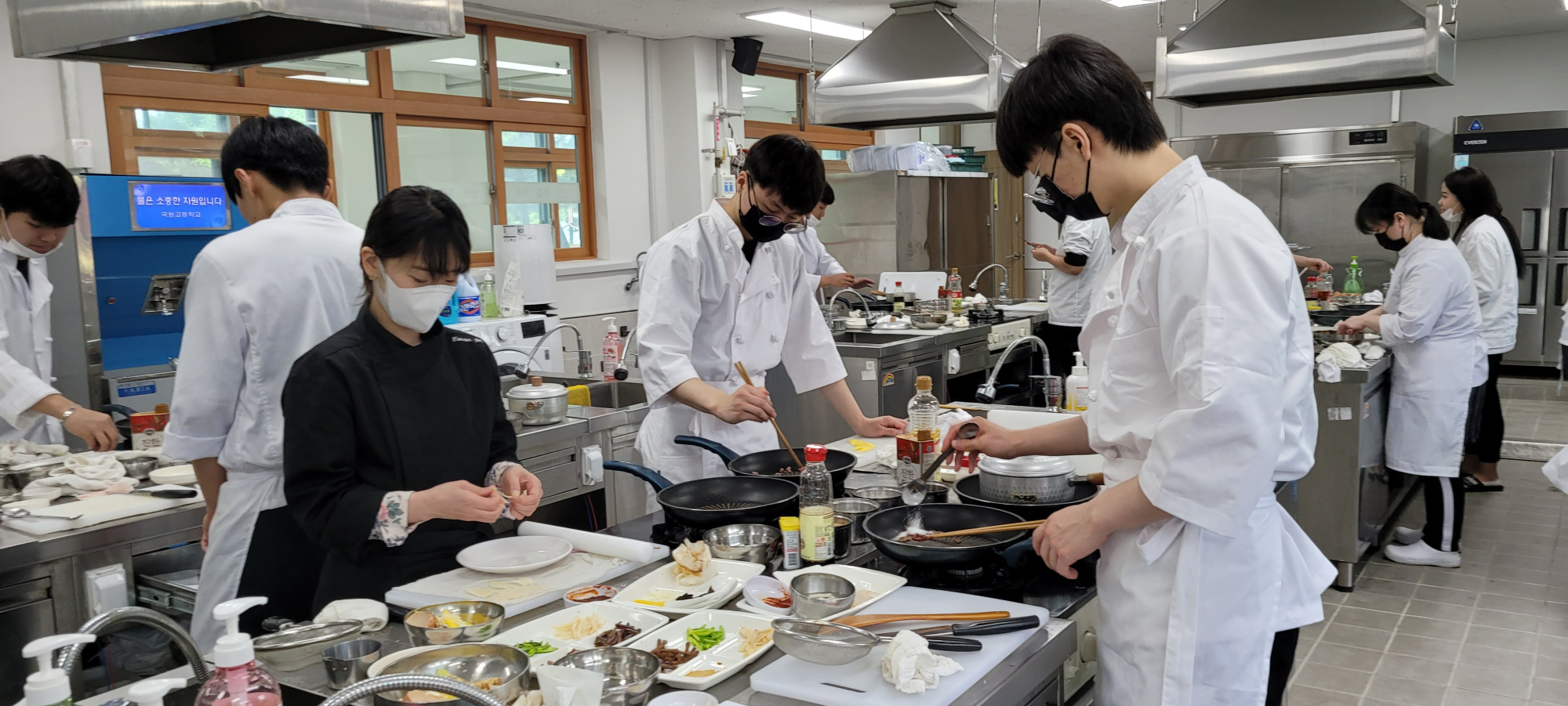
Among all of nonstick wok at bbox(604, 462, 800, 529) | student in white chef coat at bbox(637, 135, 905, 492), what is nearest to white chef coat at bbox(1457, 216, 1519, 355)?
student in white chef coat at bbox(637, 135, 905, 492)

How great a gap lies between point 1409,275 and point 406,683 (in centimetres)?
479

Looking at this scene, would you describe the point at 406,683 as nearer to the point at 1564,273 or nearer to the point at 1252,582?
the point at 1252,582

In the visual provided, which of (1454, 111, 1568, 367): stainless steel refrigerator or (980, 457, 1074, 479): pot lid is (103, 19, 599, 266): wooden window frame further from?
(1454, 111, 1568, 367): stainless steel refrigerator

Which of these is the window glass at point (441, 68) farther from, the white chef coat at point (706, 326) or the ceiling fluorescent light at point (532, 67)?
the white chef coat at point (706, 326)

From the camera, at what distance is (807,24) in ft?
23.5

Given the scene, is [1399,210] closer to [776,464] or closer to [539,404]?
[776,464]

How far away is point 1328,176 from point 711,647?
876cm

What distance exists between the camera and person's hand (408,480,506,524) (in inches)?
71.6

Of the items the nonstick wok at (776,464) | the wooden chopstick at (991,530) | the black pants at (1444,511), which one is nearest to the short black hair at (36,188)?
the nonstick wok at (776,464)

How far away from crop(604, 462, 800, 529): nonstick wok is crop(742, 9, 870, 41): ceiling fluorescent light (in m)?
4.91

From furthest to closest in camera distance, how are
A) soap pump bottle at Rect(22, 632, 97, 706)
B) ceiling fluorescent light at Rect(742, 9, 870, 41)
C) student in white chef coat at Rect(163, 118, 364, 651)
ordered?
ceiling fluorescent light at Rect(742, 9, 870, 41)
student in white chef coat at Rect(163, 118, 364, 651)
soap pump bottle at Rect(22, 632, 97, 706)

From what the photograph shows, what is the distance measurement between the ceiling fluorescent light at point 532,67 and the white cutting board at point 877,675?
19.8 ft

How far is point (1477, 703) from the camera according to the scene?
3340mm

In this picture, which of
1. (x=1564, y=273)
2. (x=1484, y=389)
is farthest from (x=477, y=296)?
(x=1564, y=273)
